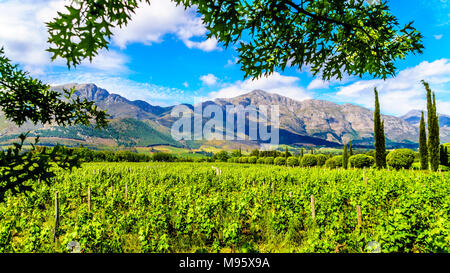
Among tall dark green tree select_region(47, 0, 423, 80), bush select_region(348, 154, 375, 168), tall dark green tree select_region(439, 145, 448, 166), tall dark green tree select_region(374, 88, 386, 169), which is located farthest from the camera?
bush select_region(348, 154, 375, 168)

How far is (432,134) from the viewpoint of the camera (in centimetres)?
2988

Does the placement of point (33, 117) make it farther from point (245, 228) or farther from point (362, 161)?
point (362, 161)

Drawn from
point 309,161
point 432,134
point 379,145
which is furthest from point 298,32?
point 309,161

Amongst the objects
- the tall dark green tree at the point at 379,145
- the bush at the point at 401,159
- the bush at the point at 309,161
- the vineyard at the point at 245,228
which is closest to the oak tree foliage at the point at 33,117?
the vineyard at the point at 245,228

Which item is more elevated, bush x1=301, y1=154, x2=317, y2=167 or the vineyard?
the vineyard

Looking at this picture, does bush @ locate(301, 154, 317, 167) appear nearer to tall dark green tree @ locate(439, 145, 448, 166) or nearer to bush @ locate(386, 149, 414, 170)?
bush @ locate(386, 149, 414, 170)

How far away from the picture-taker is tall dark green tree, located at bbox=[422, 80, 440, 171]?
28906mm

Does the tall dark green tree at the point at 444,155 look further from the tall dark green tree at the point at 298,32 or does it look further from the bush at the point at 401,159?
the tall dark green tree at the point at 298,32

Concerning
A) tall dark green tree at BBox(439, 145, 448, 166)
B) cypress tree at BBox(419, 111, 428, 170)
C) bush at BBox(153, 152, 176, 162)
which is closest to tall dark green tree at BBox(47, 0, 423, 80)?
cypress tree at BBox(419, 111, 428, 170)

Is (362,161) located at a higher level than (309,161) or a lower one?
higher
